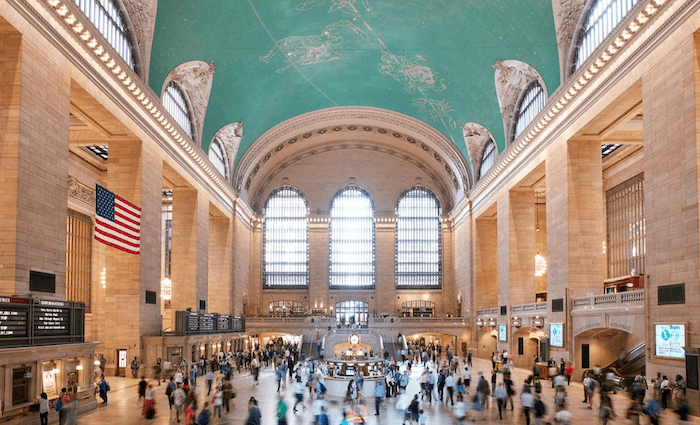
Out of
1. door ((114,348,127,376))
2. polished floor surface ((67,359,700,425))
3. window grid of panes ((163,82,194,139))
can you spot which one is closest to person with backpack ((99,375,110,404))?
polished floor surface ((67,359,700,425))

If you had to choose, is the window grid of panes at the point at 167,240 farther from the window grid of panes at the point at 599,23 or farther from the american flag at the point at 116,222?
the window grid of panes at the point at 599,23

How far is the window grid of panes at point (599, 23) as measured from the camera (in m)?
21.9

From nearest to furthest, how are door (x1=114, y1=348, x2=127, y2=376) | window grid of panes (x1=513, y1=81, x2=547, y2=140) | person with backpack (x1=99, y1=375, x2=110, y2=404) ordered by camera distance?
person with backpack (x1=99, y1=375, x2=110, y2=404) → door (x1=114, y1=348, x2=127, y2=376) → window grid of panes (x1=513, y1=81, x2=547, y2=140)

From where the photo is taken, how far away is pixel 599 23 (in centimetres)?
2386

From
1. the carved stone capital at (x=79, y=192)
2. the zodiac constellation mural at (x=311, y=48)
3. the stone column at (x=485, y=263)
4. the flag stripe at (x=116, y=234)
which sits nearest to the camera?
the flag stripe at (x=116, y=234)

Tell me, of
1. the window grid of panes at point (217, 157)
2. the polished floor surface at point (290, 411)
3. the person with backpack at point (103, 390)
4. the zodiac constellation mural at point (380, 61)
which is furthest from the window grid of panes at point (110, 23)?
the window grid of panes at point (217, 157)

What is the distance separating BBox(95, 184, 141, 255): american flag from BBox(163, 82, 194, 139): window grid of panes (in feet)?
23.3

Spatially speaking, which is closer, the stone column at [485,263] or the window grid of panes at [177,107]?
the window grid of panes at [177,107]

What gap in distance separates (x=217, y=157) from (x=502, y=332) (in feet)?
63.5

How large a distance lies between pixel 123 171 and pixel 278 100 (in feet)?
50.3

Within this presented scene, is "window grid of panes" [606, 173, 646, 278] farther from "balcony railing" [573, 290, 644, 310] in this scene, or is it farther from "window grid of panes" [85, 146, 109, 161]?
"window grid of panes" [85, 146, 109, 161]

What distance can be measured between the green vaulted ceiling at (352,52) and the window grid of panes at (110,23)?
1.53m

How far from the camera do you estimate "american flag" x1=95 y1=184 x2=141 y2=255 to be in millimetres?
22078

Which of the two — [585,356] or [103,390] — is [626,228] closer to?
[585,356]
